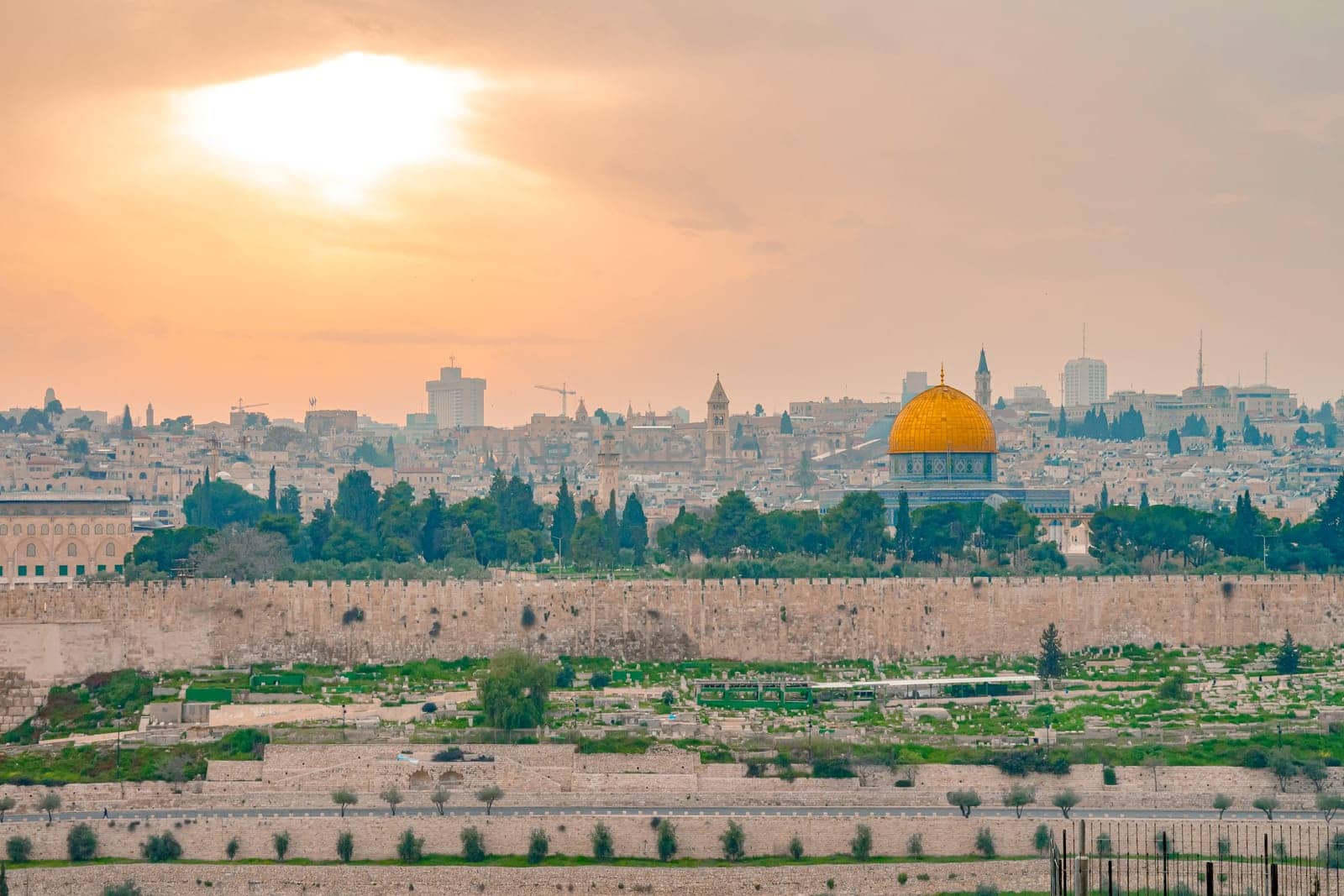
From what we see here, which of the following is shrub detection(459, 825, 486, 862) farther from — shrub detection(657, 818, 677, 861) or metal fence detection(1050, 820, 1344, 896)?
metal fence detection(1050, 820, 1344, 896)

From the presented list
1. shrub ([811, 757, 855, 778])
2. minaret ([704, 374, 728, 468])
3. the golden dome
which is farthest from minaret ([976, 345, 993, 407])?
shrub ([811, 757, 855, 778])

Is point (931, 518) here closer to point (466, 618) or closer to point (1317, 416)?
point (466, 618)

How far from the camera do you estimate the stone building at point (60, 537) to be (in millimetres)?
71375

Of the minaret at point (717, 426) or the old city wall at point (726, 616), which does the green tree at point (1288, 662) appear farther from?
the minaret at point (717, 426)

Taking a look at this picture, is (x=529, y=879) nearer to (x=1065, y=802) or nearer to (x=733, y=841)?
(x=733, y=841)

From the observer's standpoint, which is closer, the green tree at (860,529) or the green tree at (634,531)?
the green tree at (860,529)

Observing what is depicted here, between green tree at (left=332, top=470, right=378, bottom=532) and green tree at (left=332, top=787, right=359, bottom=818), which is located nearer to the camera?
green tree at (left=332, top=787, right=359, bottom=818)

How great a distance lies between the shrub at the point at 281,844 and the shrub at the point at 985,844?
9.65 meters

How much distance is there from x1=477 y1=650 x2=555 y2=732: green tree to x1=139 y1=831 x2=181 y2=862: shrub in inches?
236

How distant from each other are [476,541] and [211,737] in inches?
759

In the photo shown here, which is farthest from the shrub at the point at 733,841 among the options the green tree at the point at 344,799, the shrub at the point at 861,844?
the green tree at the point at 344,799

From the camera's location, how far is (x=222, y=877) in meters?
36.8

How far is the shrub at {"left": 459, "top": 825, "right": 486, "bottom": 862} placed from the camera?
121 feet

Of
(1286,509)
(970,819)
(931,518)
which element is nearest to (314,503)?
(1286,509)
